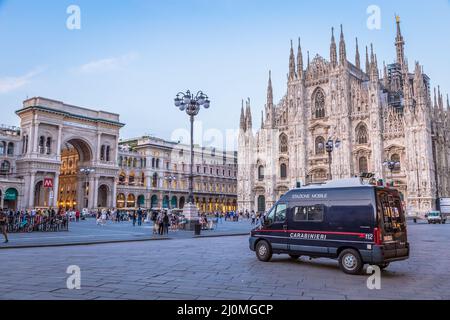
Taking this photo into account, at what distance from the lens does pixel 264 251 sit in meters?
11.0

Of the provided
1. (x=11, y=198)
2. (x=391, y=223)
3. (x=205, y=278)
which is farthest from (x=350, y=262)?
(x=11, y=198)

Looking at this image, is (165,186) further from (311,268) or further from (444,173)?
(311,268)

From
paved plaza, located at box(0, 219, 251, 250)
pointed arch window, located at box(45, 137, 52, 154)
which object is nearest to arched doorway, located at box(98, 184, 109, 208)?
pointed arch window, located at box(45, 137, 52, 154)

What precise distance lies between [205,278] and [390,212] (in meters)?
4.73

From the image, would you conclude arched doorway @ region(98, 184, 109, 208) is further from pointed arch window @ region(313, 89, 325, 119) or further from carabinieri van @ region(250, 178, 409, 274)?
carabinieri van @ region(250, 178, 409, 274)

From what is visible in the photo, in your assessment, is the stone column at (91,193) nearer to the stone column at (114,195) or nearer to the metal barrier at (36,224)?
the stone column at (114,195)

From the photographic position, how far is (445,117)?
62250 mm

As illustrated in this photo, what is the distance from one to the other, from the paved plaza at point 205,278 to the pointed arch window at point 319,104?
4489cm

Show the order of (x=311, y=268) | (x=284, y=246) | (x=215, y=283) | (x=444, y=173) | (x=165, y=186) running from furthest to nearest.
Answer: (x=165, y=186), (x=444, y=173), (x=284, y=246), (x=311, y=268), (x=215, y=283)

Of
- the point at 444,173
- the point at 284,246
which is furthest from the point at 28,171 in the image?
the point at 444,173

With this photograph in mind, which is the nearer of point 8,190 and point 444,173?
point 8,190

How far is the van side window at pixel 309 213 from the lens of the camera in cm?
991

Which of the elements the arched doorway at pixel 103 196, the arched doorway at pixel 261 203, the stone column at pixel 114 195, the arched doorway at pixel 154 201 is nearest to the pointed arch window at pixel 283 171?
the arched doorway at pixel 261 203
